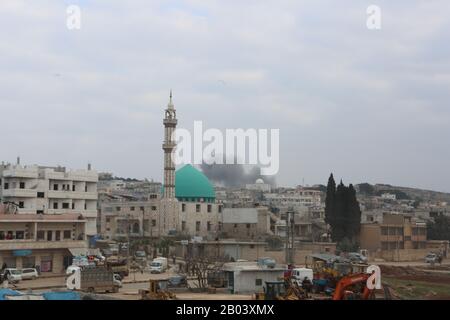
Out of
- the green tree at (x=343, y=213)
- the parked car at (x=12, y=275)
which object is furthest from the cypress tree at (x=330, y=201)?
the parked car at (x=12, y=275)

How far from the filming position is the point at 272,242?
34.0 metres

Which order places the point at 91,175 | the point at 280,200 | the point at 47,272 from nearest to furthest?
the point at 47,272 → the point at 91,175 → the point at 280,200

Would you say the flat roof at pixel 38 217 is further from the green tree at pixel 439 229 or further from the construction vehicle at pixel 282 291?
the green tree at pixel 439 229

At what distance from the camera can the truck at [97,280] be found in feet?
55.6

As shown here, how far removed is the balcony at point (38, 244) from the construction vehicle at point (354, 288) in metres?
13.2

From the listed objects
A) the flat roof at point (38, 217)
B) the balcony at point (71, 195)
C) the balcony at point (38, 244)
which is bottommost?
the balcony at point (38, 244)

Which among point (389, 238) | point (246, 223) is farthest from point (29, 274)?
point (246, 223)

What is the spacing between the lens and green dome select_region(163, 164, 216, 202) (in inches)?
1678

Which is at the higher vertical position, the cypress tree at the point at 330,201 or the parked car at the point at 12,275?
the cypress tree at the point at 330,201

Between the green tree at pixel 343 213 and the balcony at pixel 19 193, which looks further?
the green tree at pixel 343 213

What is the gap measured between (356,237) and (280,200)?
112 ft
